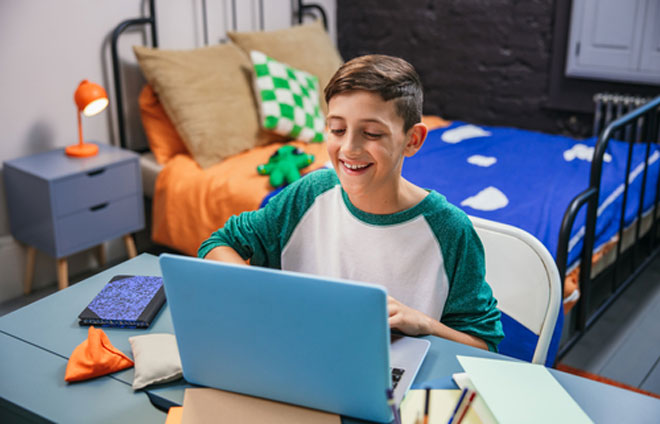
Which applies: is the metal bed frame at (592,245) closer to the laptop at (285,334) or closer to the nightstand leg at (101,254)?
the laptop at (285,334)

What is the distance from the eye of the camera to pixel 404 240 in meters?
1.12

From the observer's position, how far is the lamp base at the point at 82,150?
8.09 ft

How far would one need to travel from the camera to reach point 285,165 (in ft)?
7.93

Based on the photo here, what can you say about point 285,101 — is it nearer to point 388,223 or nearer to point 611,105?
point 611,105

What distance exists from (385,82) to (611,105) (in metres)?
2.42

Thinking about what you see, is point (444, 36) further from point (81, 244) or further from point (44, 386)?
point (44, 386)

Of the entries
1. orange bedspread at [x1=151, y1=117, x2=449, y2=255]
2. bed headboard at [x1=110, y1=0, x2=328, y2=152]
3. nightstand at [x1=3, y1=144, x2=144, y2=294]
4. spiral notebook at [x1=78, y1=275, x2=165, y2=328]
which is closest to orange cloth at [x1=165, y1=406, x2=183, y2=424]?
spiral notebook at [x1=78, y1=275, x2=165, y2=328]

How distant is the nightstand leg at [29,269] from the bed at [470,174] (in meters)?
0.46

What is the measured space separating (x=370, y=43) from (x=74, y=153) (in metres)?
1.98

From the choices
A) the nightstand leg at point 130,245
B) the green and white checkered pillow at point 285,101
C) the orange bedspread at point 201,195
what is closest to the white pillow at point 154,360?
the orange bedspread at point 201,195

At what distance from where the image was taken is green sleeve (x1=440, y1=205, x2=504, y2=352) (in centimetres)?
A: 110

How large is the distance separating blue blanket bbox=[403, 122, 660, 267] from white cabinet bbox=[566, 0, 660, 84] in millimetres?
496

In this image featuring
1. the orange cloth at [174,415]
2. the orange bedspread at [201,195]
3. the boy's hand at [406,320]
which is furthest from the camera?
the orange bedspread at [201,195]


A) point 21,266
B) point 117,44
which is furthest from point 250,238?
point 117,44
